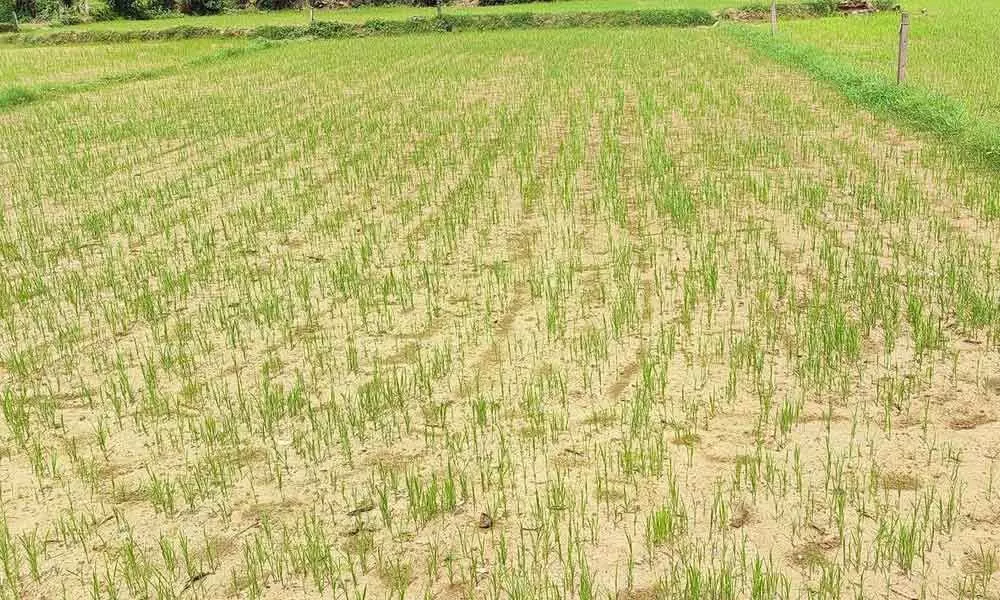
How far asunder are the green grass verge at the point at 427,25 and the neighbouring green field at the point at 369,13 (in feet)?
4.51

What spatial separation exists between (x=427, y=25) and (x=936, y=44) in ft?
55.1

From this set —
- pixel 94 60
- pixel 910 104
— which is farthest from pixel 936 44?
pixel 94 60

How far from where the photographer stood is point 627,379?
4.25 m

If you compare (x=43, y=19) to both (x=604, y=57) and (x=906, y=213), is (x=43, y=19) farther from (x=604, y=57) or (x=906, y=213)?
(x=906, y=213)

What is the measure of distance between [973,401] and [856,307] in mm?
1113

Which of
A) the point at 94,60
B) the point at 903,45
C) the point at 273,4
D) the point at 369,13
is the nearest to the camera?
the point at 903,45

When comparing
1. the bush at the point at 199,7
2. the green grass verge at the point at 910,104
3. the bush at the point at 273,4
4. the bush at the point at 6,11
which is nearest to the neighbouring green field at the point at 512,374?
the green grass verge at the point at 910,104

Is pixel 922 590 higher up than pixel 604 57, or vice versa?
pixel 604 57

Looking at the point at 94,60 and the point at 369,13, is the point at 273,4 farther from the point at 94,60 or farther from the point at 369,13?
the point at 94,60

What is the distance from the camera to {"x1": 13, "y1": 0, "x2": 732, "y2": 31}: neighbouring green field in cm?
3128

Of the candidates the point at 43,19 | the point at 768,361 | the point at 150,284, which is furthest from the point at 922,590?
the point at 43,19

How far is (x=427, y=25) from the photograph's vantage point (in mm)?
29156

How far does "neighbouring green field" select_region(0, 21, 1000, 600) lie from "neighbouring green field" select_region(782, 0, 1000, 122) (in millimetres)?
3044

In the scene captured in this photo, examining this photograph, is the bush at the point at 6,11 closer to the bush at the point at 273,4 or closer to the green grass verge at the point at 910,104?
the bush at the point at 273,4
